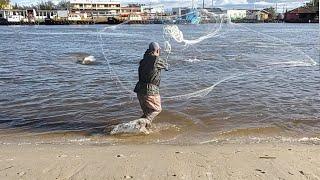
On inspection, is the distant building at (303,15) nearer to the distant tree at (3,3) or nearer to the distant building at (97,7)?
the distant building at (97,7)

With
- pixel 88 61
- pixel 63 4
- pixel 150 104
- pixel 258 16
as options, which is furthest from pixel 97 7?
pixel 150 104

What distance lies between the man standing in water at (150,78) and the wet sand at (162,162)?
142 centimetres

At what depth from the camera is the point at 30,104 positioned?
12562 mm

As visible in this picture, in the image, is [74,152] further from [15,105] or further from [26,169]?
[15,105]

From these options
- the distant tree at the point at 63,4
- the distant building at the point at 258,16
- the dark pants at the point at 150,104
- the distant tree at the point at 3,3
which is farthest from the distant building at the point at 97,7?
the dark pants at the point at 150,104

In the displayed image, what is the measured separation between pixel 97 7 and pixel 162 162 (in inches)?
5653

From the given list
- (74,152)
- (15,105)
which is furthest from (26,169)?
(15,105)

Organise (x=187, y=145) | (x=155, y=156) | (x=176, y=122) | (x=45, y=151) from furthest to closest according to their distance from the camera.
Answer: (x=176, y=122)
(x=187, y=145)
(x=45, y=151)
(x=155, y=156)

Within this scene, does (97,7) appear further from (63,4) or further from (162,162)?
(162,162)

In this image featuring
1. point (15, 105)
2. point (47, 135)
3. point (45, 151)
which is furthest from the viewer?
point (15, 105)

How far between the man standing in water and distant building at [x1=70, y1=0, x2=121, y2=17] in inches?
4778

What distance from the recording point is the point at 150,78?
923 cm

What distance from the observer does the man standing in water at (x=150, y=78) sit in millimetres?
9117

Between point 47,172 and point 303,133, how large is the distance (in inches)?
212
